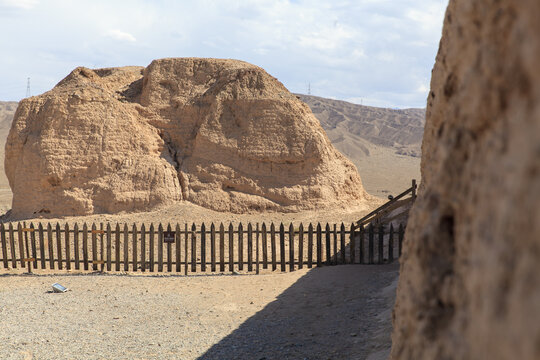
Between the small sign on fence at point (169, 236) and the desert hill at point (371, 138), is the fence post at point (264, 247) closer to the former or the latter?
the small sign on fence at point (169, 236)

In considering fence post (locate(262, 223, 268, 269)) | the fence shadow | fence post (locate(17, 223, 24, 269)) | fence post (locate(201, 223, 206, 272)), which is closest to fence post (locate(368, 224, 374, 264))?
the fence shadow

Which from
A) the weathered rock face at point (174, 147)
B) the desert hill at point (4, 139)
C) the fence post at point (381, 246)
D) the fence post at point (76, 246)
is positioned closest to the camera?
the fence post at point (381, 246)

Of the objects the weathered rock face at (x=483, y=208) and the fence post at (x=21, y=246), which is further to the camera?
the fence post at (x=21, y=246)

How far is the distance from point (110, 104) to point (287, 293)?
11.2 meters

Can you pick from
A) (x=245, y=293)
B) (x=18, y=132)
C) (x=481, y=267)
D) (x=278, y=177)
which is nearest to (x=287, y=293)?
(x=245, y=293)

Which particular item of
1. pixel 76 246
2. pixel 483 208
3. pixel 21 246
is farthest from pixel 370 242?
pixel 483 208

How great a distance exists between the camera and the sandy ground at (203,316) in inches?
240

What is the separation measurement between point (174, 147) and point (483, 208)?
1659cm

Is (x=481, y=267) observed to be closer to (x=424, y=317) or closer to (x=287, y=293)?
(x=424, y=317)

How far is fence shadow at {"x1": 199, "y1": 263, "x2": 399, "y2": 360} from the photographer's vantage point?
5.94m

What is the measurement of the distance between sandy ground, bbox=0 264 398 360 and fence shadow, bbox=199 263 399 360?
0.01 m

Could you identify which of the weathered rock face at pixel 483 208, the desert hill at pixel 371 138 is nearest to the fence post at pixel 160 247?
the weathered rock face at pixel 483 208

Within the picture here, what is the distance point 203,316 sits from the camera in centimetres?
755

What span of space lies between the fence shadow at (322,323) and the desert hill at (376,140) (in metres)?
26.5
